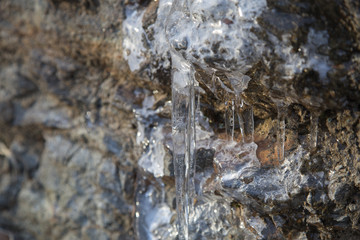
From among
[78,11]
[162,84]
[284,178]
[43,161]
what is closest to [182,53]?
[162,84]

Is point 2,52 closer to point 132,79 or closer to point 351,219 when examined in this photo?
point 132,79

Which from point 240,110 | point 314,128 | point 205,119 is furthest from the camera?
point 205,119

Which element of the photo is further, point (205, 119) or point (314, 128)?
point (205, 119)

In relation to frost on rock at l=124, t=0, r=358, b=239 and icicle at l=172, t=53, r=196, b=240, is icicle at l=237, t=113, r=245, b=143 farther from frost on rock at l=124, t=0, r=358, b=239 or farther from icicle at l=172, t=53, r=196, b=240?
icicle at l=172, t=53, r=196, b=240

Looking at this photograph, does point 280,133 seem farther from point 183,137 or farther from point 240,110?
point 183,137

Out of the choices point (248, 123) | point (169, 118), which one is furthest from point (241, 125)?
point (169, 118)

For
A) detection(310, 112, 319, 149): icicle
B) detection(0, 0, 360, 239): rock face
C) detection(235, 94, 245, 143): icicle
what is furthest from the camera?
detection(235, 94, 245, 143): icicle

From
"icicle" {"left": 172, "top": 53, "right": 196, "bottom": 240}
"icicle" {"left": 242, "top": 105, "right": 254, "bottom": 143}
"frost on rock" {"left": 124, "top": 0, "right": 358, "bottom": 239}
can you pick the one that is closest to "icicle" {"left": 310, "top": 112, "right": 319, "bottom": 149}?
"frost on rock" {"left": 124, "top": 0, "right": 358, "bottom": 239}
